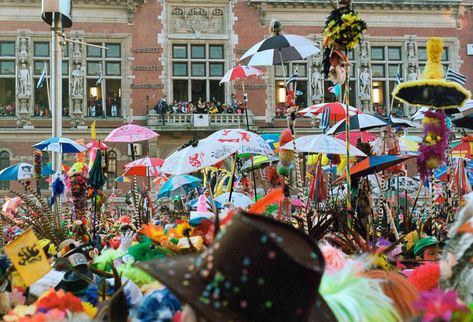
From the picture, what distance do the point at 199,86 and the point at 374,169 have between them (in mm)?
17373

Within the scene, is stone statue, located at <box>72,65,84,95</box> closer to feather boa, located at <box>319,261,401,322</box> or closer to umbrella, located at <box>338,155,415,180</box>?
umbrella, located at <box>338,155,415,180</box>

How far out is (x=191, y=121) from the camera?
73.5ft

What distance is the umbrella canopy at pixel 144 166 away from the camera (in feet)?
45.1

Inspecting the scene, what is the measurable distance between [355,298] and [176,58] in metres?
22.1

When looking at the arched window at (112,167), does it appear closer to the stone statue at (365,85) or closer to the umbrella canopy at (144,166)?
the umbrella canopy at (144,166)

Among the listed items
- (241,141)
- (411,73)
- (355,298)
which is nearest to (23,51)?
(411,73)

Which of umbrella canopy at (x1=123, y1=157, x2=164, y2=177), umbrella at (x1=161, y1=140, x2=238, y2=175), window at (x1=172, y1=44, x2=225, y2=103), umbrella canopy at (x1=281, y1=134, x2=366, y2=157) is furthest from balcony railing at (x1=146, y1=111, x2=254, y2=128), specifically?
umbrella canopy at (x1=281, y1=134, x2=366, y2=157)

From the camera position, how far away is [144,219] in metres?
10.9

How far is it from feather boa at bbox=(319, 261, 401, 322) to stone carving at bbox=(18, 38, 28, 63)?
21959 mm

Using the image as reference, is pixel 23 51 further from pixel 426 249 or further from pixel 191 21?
pixel 426 249

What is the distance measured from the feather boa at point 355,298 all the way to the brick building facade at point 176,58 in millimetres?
20208

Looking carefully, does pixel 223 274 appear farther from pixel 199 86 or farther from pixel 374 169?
pixel 199 86

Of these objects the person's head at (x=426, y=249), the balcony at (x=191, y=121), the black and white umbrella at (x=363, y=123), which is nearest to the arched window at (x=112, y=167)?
the balcony at (x=191, y=121)

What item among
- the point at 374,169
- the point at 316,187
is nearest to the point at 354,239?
the point at 374,169
